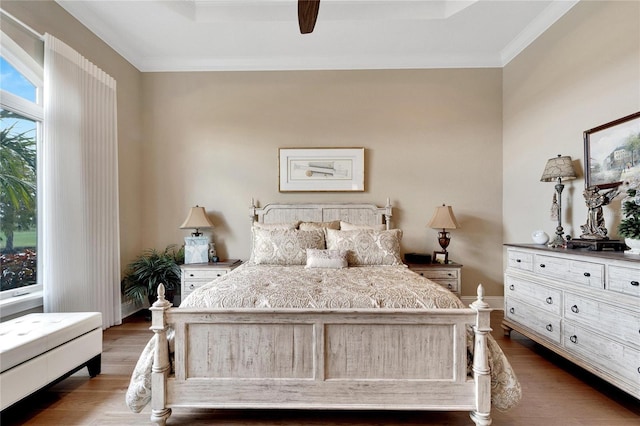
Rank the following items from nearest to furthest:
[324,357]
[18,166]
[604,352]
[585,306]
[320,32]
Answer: [324,357], [604,352], [585,306], [18,166], [320,32]

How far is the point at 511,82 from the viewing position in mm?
3729

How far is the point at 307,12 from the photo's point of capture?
74.5 inches

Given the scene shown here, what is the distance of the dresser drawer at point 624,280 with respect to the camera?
1820 mm

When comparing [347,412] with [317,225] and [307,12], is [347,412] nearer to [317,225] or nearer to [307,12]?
[317,225]

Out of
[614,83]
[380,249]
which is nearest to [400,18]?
[614,83]

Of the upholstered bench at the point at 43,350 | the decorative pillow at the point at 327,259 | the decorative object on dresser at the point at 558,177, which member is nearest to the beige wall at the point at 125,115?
the upholstered bench at the point at 43,350

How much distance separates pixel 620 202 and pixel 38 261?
5.09 metres

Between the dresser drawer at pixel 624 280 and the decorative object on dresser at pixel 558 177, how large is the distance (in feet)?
2.16

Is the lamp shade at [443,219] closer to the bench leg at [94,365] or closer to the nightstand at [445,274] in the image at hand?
the nightstand at [445,274]

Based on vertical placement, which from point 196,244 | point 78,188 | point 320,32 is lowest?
point 196,244

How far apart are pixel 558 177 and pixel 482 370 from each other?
6.96 ft

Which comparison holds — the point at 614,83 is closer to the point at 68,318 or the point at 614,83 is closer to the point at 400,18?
the point at 400,18

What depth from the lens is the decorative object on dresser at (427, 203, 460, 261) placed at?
3518 millimetres

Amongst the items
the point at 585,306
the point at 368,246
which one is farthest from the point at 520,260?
the point at 368,246
